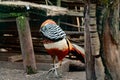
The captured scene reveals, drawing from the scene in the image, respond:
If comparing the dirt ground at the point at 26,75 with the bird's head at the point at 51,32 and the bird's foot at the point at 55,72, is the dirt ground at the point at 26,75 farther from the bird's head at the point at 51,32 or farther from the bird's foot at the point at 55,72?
the bird's head at the point at 51,32

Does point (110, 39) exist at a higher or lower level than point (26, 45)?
higher

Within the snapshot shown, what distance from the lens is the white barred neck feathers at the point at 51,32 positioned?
6.89 meters

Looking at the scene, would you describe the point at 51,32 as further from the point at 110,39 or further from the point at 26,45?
the point at 110,39

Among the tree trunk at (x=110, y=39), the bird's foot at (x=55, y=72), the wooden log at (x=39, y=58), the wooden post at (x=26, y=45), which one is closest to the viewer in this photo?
the tree trunk at (x=110, y=39)

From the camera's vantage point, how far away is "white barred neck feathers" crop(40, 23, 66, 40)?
689 centimetres

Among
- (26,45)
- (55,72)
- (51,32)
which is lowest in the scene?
(55,72)

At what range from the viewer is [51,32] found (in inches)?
273

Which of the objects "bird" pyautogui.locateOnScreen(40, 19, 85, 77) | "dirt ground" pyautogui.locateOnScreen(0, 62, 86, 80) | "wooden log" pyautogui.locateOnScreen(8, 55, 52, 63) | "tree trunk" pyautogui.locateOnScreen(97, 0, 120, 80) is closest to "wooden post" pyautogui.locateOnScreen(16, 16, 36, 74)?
"dirt ground" pyautogui.locateOnScreen(0, 62, 86, 80)

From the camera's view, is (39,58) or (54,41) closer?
(54,41)

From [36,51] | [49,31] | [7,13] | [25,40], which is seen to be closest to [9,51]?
[36,51]

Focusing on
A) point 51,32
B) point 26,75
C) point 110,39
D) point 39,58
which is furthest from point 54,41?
point 39,58

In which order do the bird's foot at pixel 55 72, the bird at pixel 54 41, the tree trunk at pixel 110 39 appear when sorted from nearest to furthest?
the tree trunk at pixel 110 39
the bird at pixel 54 41
the bird's foot at pixel 55 72

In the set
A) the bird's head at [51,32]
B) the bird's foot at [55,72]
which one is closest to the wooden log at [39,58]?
the bird's foot at [55,72]

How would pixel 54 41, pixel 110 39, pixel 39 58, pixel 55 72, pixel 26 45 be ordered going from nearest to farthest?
pixel 110 39 → pixel 54 41 → pixel 55 72 → pixel 26 45 → pixel 39 58
